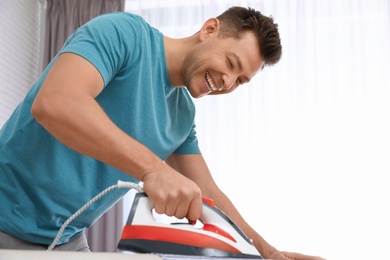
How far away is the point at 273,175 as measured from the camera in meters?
3.11

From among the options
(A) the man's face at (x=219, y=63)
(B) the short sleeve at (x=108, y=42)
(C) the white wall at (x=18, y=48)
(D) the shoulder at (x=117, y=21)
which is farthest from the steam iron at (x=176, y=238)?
(C) the white wall at (x=18, y=48)

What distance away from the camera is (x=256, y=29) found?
4.99ft

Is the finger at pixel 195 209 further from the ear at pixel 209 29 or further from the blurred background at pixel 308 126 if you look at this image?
the blurred background at pixel 308 126

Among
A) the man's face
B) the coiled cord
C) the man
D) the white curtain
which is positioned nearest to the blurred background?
the white curtain

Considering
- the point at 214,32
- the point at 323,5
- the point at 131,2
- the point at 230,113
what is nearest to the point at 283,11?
the point at 323,5

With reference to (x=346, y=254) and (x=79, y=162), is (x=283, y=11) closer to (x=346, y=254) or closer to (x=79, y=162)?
(x=346, y=254)

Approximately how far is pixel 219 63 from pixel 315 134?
5.88 feet

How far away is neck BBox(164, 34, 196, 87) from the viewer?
1.41 m

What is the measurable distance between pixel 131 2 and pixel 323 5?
1182 millimetres

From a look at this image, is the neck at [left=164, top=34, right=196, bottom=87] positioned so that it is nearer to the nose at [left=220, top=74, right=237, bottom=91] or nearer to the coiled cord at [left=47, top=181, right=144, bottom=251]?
the nose at [left=220, top=74, right=237, bottom=91]

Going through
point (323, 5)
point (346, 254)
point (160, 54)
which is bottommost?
point (346, 254)

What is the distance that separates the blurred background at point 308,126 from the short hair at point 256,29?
5.35 feet

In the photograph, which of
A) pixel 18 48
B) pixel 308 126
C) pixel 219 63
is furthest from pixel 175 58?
pixel 18 48

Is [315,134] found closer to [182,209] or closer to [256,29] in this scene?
[256,29]
